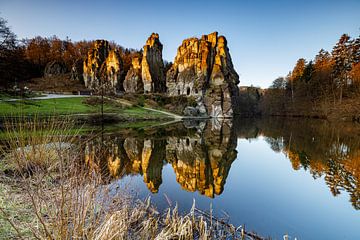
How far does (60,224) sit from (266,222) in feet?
16.2

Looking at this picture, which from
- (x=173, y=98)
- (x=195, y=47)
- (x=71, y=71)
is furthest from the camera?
A: (x=71, y=71)

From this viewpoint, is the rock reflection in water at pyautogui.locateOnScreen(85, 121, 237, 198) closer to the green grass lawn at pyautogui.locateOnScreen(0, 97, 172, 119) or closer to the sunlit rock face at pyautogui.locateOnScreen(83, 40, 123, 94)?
the green grass lawn at pyautogui.locateOnScreen(0, 97, 172, 119)

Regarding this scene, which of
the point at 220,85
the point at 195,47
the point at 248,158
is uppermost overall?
the point at 195,47

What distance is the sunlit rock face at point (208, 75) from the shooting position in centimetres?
5916

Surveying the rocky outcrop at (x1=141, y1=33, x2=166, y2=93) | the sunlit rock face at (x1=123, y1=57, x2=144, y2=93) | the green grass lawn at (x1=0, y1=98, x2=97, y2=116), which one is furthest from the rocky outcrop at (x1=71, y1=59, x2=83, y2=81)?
the green grass lawn at (x1=0, y1=98, x2=97, y2=116)

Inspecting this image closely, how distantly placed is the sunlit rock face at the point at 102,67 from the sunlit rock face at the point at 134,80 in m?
3.02

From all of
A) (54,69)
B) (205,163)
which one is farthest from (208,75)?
(205,163)

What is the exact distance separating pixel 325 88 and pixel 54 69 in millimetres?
78222

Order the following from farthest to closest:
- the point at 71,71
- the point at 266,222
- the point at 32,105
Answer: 1. the point at 71,71
2. the point at 32,105
3. the point at 266,222

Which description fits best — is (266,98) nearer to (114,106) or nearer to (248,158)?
(114,106)

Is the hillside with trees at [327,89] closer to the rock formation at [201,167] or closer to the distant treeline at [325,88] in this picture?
the distant treeline at [325,88]

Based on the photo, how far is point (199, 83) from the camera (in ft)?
202

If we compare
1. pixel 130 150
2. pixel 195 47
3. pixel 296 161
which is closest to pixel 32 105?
pixel 130 150

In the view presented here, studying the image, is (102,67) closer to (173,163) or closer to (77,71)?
(77,71)
